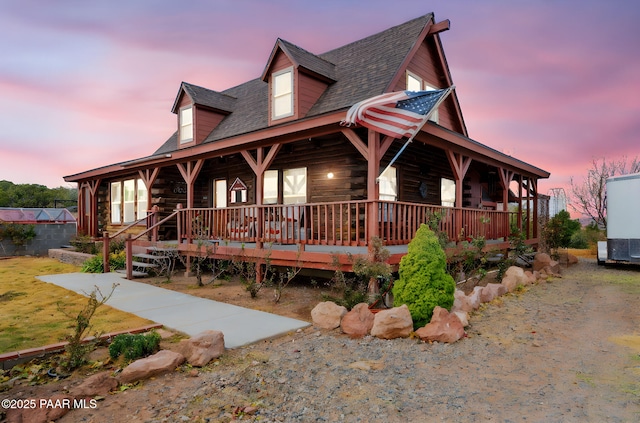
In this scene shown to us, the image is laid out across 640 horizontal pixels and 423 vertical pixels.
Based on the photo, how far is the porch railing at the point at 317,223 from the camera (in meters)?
8.45

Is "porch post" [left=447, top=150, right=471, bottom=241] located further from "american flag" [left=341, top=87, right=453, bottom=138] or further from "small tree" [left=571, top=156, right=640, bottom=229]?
"small tree" [left=571, top=156, right=640, bottom=229]

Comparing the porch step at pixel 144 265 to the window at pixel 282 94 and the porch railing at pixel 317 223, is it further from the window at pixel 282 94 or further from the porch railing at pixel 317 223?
the window at pixel 282 94

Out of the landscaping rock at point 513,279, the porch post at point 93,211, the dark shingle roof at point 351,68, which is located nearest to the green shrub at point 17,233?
the porch post at point 93,211

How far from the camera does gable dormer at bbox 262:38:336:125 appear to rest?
36.4ft

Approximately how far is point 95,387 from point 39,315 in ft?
14.6

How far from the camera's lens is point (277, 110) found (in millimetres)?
11781

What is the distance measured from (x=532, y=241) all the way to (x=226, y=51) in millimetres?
15745

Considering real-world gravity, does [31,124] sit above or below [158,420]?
above

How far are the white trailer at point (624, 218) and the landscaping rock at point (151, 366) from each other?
14.7 metres

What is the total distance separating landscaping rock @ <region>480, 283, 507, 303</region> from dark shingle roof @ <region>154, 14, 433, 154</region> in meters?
5.66

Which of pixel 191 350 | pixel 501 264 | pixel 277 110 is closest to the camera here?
pixel 191 350

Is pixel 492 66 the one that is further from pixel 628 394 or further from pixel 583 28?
pixel 628 394

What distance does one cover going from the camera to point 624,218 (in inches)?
493

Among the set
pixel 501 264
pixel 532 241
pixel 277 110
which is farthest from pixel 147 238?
pixel 532 241
